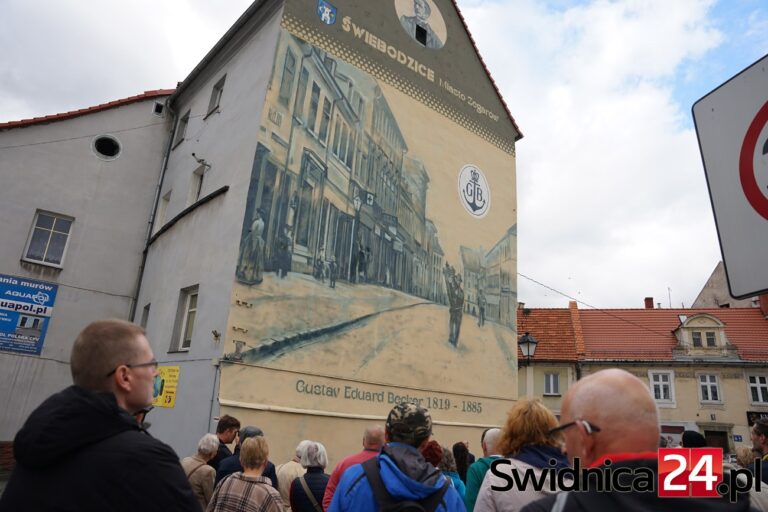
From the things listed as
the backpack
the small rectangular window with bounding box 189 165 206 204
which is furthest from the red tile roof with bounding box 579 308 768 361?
the backpack

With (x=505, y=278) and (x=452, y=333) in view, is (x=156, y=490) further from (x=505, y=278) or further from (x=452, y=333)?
(x=505, y=278)

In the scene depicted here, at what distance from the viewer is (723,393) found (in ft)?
88.0

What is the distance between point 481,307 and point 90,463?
14.2 meters

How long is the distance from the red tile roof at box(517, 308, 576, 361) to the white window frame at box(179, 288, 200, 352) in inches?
892

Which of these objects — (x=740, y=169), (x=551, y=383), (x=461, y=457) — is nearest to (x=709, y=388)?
(x=551, y=383)

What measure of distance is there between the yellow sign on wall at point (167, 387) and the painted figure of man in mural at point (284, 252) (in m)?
3.00

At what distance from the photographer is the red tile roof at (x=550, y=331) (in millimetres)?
29594

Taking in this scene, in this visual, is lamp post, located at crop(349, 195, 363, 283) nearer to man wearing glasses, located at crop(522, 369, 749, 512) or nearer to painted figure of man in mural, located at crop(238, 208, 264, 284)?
painted figure of man in mural, located at crop(238, 208, 264, 284)

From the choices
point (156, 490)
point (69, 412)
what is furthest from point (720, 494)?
point (69, 412)

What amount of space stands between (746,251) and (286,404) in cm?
899

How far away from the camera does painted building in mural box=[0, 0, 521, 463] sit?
10.0 m

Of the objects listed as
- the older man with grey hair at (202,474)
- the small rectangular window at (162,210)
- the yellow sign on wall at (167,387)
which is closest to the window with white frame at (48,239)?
the small rectangular window at (162,210)

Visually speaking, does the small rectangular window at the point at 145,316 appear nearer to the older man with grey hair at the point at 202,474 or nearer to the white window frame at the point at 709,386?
the older man with grey hair at the point at 202,474

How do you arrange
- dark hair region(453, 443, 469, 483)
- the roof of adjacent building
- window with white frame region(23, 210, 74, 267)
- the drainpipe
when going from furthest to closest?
the roof of adjacent building → the drainpipe → window with white frame region(23, 210, 74, 267) → dark hair region(453, 443, 469, 483)
